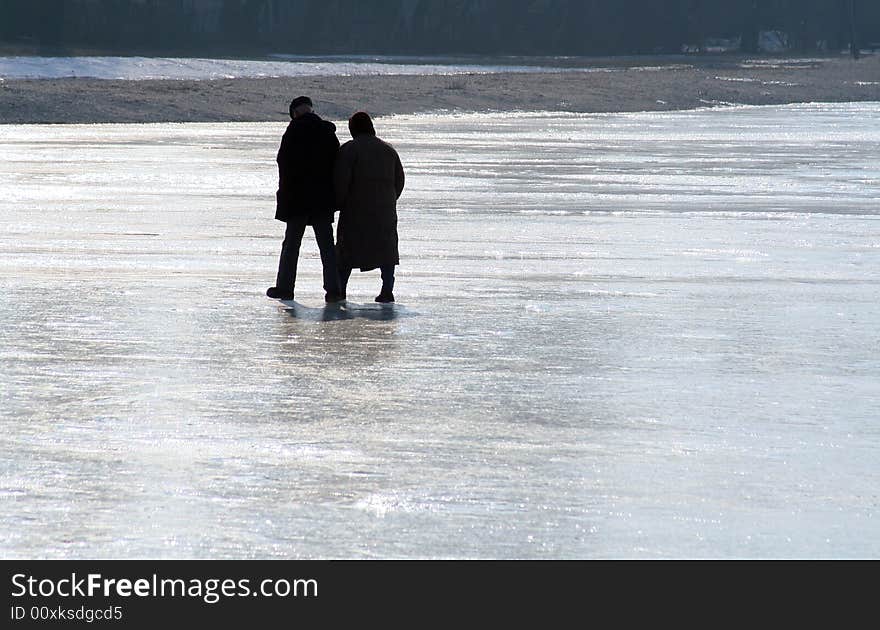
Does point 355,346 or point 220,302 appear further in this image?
point 220,302

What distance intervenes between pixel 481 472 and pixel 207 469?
107 cm

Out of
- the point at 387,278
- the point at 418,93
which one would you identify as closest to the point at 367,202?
the point at 387,278

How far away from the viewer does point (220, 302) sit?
12859 millimetres

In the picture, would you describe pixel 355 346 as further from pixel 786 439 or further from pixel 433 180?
pixel 433 180

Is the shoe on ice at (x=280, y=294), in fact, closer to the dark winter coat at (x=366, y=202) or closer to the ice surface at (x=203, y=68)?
the dark winter coat at (x=366, y=202)

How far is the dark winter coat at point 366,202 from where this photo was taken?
13.1m

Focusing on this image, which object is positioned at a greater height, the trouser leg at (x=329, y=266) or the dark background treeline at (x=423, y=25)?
the trouser leg at (x=329, y=266)

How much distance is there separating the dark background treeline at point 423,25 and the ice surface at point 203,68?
4.66 meters

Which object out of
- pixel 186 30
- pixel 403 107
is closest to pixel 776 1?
pixel 186 30

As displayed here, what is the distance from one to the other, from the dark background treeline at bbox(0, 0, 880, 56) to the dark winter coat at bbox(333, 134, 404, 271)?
Answer: 55.8 m

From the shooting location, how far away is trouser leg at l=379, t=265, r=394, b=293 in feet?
42.8

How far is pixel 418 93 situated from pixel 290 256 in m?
39.2
